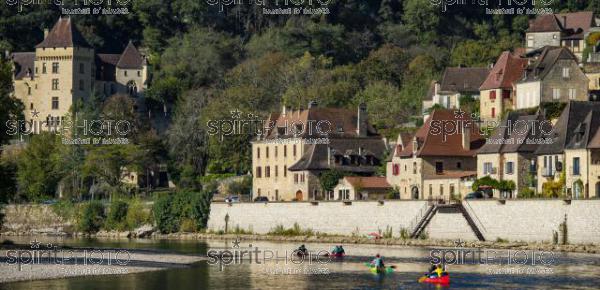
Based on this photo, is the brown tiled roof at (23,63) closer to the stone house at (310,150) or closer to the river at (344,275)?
the stone house at (310,150)

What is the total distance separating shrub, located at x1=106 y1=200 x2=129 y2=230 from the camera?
11894cm

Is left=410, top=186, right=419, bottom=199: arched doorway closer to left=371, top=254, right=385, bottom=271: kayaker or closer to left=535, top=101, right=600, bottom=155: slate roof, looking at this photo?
left=535, top=101, right=600, bottom=155: slate roof

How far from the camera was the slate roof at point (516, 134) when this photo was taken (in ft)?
323

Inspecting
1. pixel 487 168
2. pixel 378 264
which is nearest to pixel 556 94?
pixel 487 168

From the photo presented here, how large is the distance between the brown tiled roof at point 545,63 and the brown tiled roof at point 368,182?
11.9 metres

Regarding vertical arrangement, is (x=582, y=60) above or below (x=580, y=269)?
above

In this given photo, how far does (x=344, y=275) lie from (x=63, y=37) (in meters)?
87.6

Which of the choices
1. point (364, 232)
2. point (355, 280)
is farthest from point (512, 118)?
point (355, 280)

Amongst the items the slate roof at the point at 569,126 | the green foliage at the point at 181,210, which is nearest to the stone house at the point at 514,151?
the slate roof at the point at 569,126

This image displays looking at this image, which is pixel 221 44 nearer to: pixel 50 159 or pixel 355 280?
pixel 50 159

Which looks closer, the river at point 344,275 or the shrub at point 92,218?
the river at point 344,275

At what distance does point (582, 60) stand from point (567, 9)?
4119 cm

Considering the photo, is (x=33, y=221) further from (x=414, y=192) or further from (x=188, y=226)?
(x=414, y=192)

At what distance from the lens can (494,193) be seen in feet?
328
